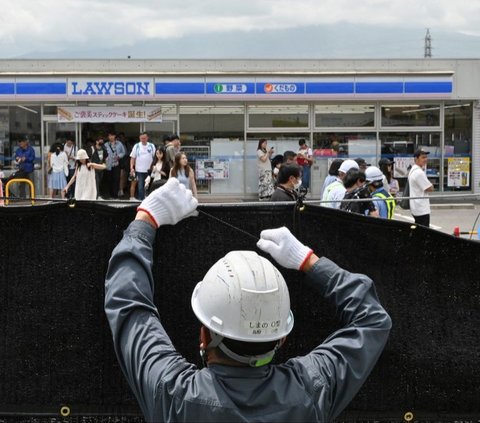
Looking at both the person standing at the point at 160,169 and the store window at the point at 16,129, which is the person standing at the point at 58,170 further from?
the person standing at the point at 160,169

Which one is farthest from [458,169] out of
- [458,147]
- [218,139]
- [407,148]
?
[218,139]

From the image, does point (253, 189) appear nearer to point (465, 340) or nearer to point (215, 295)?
point (465, 340)

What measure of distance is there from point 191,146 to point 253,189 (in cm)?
231

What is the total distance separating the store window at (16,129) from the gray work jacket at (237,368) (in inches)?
827

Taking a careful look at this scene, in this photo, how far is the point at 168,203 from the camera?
2996 millimetres

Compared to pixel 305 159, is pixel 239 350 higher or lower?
lower

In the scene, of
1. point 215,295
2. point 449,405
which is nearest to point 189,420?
point 215,295

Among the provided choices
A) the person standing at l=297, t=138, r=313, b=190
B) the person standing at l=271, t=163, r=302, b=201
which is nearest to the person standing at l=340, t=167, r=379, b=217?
the person standing at l=271, t=163, r=302, b=201

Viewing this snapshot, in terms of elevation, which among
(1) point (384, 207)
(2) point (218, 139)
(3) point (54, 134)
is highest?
(3) point (54, 134)

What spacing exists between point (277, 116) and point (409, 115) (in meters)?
4.17

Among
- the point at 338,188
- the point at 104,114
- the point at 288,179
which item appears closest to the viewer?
the point at 288,179

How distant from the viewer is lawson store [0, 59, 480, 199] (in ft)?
73.2

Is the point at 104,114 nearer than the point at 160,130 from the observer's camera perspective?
Yes

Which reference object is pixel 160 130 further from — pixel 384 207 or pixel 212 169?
pixel 384 207
